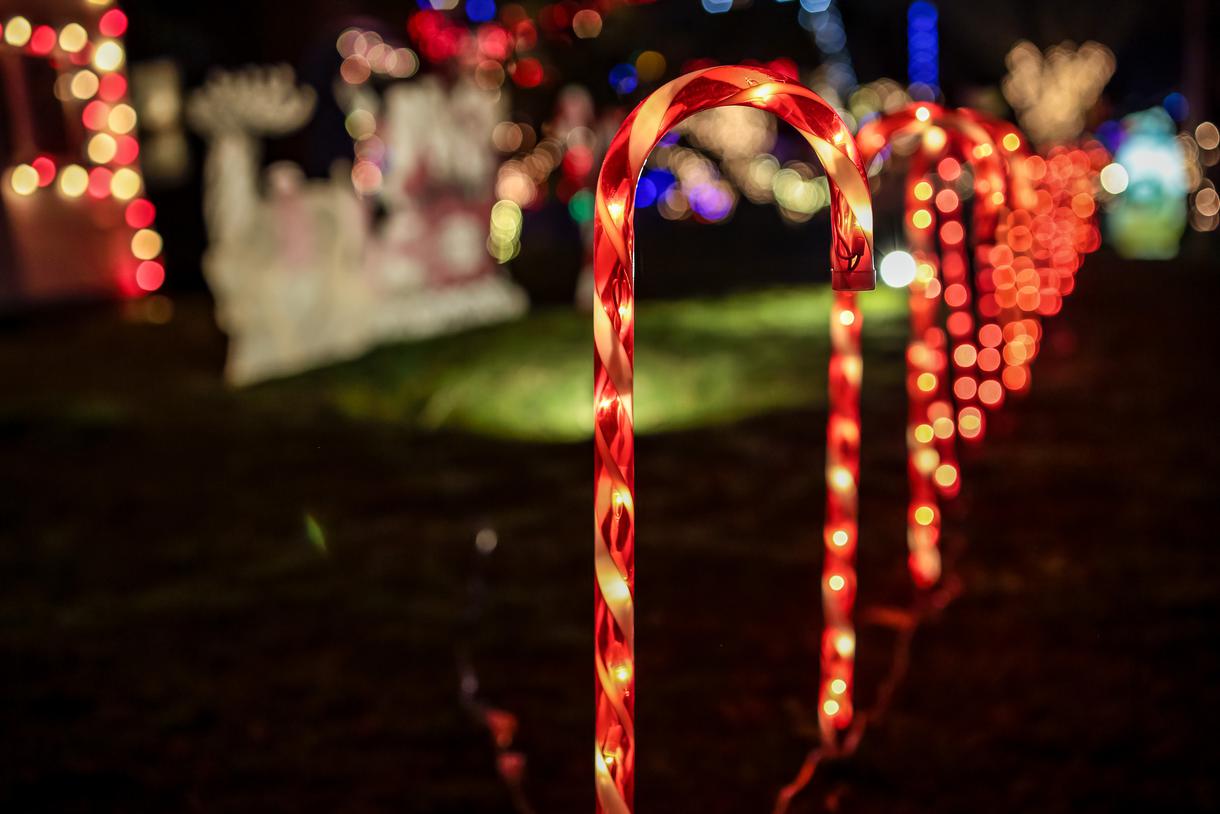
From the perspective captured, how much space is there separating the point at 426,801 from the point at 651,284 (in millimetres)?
18084

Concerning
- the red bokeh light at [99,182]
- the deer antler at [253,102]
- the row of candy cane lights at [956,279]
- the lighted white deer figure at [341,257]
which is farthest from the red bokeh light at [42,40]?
the row of candy cane lights at [956,279]

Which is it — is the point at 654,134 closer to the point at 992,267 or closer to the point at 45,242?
the point at 992,267

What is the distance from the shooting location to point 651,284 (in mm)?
21344

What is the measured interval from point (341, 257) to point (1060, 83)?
25822 mm

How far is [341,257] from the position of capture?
11.6 meters

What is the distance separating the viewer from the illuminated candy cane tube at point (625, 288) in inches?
97.0

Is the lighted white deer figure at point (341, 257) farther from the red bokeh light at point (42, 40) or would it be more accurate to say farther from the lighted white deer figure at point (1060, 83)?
the lighted white deer figure at point (1060, 83)

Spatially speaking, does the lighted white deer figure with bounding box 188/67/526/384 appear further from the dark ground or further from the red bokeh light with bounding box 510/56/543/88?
the red bokeh light with bounding box 510/56/543/88

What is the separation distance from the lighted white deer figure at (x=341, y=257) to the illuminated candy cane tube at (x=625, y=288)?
8.53 m

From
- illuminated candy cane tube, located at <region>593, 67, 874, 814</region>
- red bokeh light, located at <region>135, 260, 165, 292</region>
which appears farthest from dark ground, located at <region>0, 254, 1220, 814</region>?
red bokeh light, located at <region>135, 260, 165, 292</region>

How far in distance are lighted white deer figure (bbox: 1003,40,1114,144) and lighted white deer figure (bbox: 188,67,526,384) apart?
71.8 feet

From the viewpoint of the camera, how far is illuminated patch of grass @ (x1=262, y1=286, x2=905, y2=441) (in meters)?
9.25

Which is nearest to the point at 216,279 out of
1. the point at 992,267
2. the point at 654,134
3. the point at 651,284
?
the point at 992,267

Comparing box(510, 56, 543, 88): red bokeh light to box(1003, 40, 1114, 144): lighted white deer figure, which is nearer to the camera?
box(510, 56, 543, 88): red bokeh light
